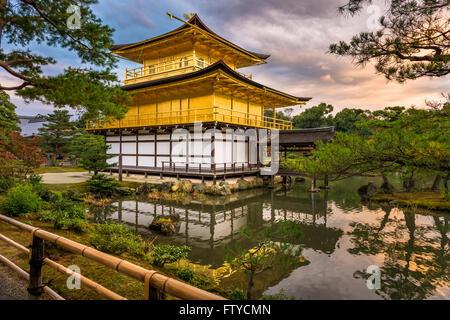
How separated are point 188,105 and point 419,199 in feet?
53.6

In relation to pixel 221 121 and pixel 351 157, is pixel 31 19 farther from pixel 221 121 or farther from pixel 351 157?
pixel 221 121

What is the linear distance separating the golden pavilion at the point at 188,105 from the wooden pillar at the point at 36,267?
1366 centimetres

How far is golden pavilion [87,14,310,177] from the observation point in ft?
59.2

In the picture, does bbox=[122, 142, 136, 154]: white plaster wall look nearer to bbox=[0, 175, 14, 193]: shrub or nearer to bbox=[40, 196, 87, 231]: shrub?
bbox=[0, 175, 14, 193]: shrub

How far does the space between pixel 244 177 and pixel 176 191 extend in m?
6.08

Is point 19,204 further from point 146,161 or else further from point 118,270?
point 146,161

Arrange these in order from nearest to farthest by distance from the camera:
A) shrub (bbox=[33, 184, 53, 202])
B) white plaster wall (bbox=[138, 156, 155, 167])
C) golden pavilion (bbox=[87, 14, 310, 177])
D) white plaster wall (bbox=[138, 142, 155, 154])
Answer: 1. shrub (bbox=[33, 184, 53, 202])
2. golden pavilion (bbox=[87, 14, 310, 177])
3. white plaster wall (bbox=[138, 156, 155, 167])
4. white plaster wall (bbox=[138, 142, 155, 154])

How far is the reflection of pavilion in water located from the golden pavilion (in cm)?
428

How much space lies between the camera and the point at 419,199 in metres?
14.0

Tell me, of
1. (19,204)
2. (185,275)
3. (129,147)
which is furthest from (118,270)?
(129,147)

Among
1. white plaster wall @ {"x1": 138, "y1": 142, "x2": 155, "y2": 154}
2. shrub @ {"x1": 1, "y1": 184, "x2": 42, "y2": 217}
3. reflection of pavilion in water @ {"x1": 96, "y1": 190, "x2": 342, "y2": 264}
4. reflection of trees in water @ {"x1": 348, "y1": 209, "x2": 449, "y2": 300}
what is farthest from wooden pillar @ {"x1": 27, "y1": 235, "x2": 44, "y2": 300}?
white plaster wall @ {"x1": 138, "y1": 142, "x2": 155, "y2": 154}

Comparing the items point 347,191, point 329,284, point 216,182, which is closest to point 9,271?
point 329,284
